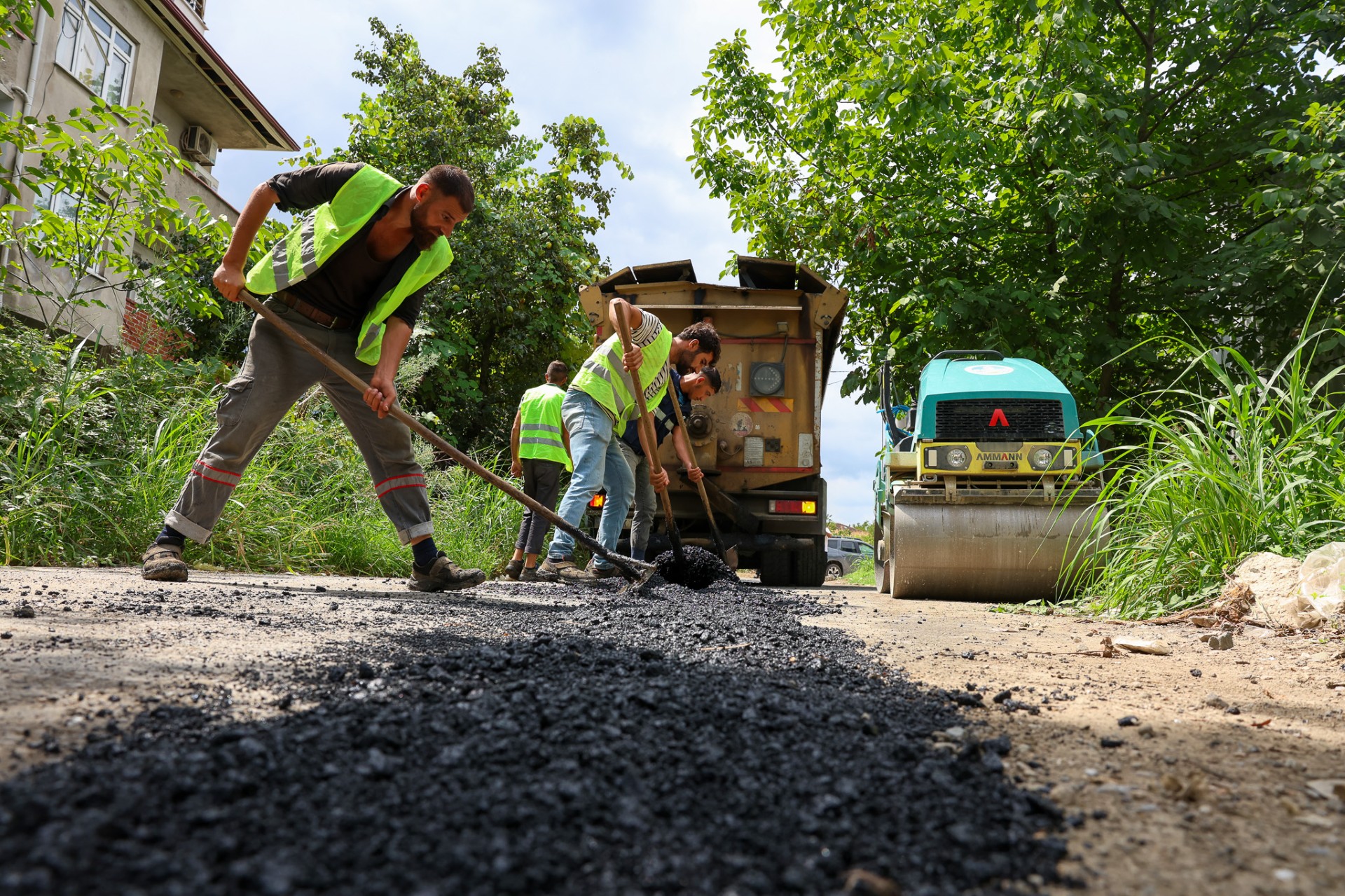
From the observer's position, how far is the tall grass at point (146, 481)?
4.74 meters

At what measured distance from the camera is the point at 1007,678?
2.46 m

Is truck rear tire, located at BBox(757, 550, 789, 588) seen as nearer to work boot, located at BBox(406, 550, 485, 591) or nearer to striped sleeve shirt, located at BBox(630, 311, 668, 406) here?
striped sleeve shirt, located at BBox(630, 311, 668, 406)

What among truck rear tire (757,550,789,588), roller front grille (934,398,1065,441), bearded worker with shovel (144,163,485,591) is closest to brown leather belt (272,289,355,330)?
bearded worker with shovel (144,163,485,591)

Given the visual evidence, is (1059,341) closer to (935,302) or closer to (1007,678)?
(935,302)

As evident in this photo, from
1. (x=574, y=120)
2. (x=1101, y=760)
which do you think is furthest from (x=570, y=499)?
(x=574, y=120)

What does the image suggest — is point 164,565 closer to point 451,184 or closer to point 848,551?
point 451,184

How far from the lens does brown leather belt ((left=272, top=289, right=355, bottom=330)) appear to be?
3.77 m

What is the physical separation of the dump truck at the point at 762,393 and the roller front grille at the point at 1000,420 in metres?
1.62

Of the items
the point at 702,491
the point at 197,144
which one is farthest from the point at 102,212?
the point at 197,144

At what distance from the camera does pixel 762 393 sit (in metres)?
7.68

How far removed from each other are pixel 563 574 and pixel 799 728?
13.0 feet

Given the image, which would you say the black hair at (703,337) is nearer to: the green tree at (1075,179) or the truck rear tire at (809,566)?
the truck rear tire at (809,566)

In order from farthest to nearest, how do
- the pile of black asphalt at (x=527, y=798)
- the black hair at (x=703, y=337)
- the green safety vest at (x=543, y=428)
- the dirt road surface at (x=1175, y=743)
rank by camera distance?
the green safety vest at (x=543, y=428) < the black hair at (x=703, y=337) < the dirt road surface at (x=1175, y=743) < the pile of black asphalt at (x=527, y=798)

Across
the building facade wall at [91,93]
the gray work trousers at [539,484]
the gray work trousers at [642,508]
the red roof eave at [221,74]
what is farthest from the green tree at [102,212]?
the red roof eave at [221,74]
